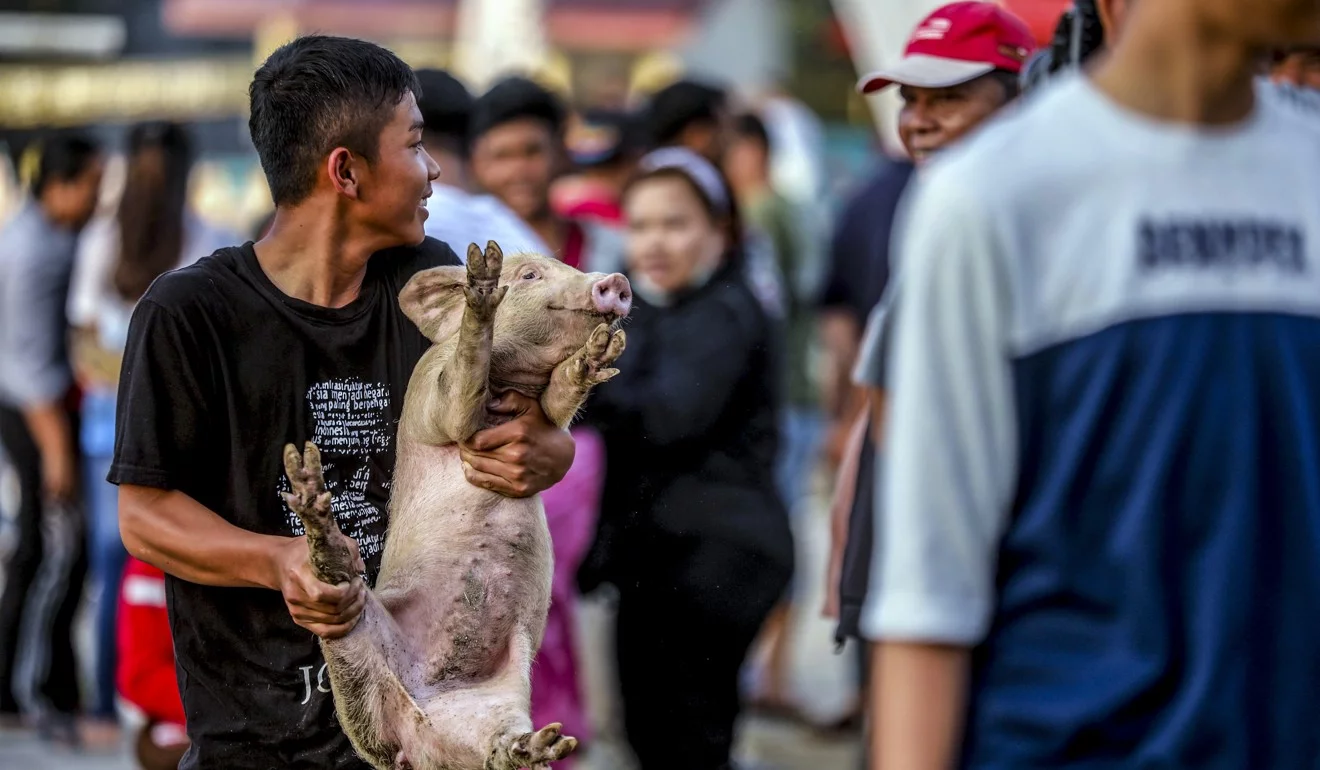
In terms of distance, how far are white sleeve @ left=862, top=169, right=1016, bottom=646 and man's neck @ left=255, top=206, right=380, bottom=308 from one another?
1665mm

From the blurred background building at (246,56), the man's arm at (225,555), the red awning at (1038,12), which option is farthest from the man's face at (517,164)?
the blurred background building at (246,56)

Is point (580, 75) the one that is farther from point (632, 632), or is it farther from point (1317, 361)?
point (1317, 361)

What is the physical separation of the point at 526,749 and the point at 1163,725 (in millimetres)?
1560

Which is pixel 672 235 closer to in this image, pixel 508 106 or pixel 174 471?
pixel 508 106

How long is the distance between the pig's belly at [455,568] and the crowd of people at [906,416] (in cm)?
8

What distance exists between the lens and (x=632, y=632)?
5.70 m

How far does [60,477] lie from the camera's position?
27.4ft

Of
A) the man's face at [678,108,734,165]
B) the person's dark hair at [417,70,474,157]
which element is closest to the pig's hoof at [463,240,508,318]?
the person's dark hair at [417,70,474,157]

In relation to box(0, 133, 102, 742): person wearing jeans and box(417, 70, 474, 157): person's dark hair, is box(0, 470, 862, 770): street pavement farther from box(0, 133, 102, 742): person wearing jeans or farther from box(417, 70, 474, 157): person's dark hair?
box(417, 70, 474, 157): person's dark hair

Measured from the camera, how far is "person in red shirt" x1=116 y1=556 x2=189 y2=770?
5.26 metres

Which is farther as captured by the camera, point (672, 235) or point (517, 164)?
point (517, 164)

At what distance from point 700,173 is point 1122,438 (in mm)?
4171

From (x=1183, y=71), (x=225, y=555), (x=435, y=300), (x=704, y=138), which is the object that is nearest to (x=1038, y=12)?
(x=704, y=138)

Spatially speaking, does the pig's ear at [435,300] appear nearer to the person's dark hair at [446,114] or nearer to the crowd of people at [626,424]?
the crowd of people at [626,424]
